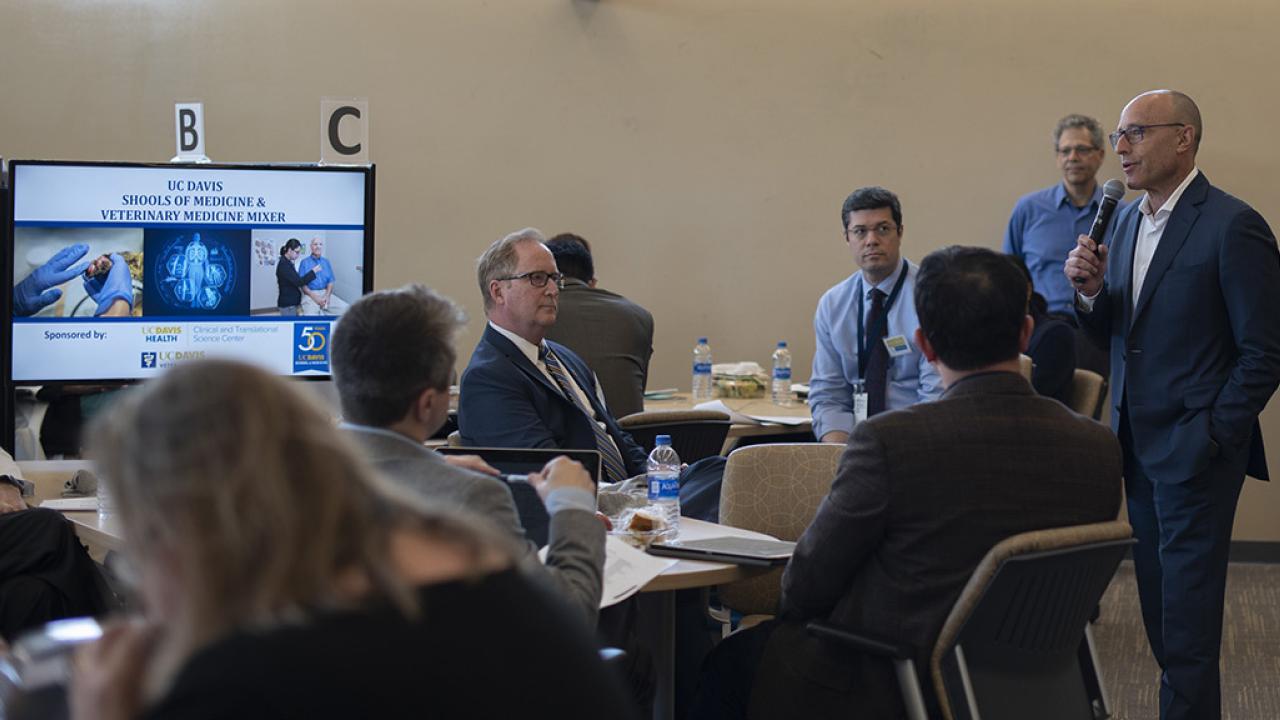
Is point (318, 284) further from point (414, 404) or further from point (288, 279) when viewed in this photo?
point (414, 404)

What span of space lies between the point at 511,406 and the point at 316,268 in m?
0.89

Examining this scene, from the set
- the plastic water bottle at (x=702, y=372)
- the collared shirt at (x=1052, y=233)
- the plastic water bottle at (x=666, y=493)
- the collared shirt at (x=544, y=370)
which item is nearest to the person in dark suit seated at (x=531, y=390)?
the collared shirt at (x=544, y=370)

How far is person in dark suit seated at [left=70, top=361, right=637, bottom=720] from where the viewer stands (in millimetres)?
1077

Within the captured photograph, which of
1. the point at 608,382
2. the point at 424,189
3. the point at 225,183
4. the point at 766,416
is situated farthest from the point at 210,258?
the point at 424,189

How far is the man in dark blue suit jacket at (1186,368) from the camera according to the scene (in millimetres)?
3641

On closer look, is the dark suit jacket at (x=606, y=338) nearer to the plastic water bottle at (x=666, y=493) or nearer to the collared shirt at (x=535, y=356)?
the collared shirt at (x=535, y=356)

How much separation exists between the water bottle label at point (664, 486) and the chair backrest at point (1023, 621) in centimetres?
93

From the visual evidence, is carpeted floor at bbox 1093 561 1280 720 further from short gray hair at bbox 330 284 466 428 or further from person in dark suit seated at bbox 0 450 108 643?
person in dark suit seated at bbox 0 450 108 643

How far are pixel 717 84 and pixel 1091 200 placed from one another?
2027 millimetres

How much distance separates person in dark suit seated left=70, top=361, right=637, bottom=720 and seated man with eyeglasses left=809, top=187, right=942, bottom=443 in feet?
12.2

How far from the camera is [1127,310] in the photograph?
3.90 metres

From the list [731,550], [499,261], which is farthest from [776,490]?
[499,261]

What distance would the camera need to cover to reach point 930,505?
2.47 meters

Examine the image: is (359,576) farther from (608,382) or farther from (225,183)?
(608,382)
